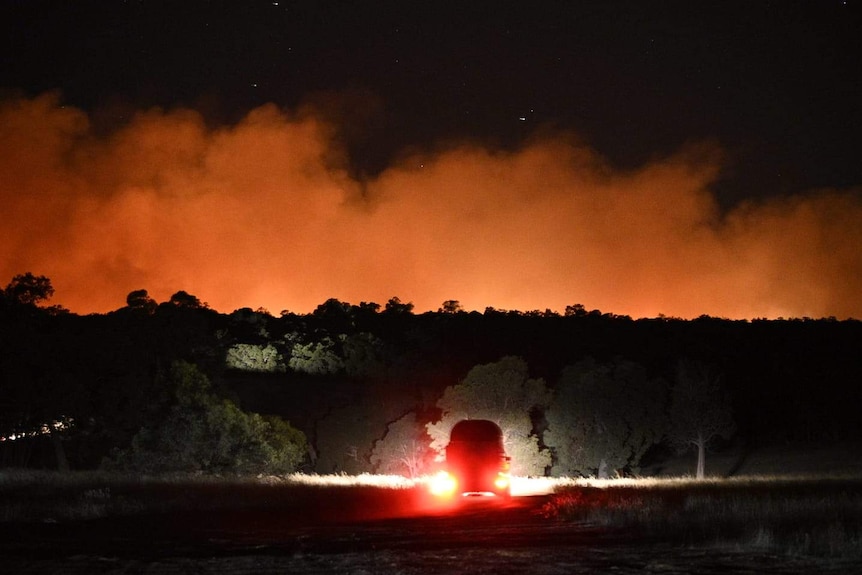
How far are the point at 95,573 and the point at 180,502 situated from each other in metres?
16.9

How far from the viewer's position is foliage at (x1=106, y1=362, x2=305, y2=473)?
55312mm

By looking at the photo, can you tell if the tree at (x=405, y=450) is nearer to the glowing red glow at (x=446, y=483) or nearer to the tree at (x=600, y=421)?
the tree at (x=600, y=421)

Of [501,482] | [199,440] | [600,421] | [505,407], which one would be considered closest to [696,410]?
[600,421]

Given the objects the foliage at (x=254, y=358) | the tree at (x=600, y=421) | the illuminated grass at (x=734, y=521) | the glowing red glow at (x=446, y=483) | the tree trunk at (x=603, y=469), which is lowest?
the illuminated grass at (x=734, y=521)

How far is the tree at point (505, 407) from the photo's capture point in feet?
196

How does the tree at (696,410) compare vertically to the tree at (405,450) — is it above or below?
above

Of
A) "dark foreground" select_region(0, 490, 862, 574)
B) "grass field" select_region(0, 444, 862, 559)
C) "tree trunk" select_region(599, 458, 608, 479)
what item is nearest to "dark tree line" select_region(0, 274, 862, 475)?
"tree trunk" select_region(599, 458, 608, 479)

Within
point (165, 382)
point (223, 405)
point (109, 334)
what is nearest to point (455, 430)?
point (223, 405)

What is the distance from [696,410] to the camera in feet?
210

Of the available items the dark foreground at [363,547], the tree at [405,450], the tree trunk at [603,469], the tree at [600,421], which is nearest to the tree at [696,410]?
the tree at [600,421]

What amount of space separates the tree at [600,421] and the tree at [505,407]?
1.33 metres

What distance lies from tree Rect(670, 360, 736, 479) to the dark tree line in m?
0.13

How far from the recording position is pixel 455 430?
35.6 metres

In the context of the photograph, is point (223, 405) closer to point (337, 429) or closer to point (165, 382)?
point (165, 382)
